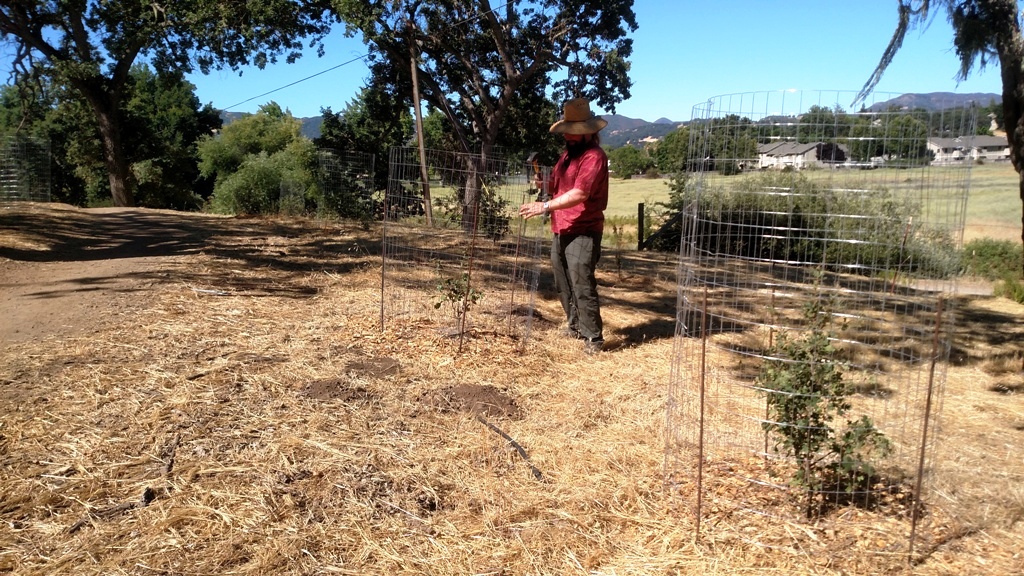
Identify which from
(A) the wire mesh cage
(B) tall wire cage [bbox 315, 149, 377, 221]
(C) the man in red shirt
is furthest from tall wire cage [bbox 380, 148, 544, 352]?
(A) the wire mesh cage

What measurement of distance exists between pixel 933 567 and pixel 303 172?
17.0 metres

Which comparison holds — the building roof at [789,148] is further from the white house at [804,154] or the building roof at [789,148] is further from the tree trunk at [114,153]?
the tree trunk at [114,153]

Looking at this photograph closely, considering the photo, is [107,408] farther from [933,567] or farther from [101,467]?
[933,567]

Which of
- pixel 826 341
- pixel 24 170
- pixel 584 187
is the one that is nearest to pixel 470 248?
pixel 584 187

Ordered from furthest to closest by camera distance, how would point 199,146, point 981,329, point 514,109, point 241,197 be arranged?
point 199,146, point 514,109, point 241,197, point 981,329

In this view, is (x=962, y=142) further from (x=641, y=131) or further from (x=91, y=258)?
(x=91, y=258)

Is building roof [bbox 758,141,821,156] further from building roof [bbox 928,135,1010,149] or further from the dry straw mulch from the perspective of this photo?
the dry straw mulch

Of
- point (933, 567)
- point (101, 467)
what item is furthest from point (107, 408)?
point (933, 567)

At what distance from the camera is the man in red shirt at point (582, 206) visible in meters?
5.07

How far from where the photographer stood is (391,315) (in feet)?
20.2

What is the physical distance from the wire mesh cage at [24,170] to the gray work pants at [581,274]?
15.5 meters

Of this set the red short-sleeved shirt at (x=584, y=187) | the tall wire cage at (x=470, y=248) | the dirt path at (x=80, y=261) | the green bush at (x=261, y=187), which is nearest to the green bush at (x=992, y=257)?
the tall wire cage at (x=470, y=248)

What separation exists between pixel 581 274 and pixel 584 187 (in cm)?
66

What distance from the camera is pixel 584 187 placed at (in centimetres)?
496
